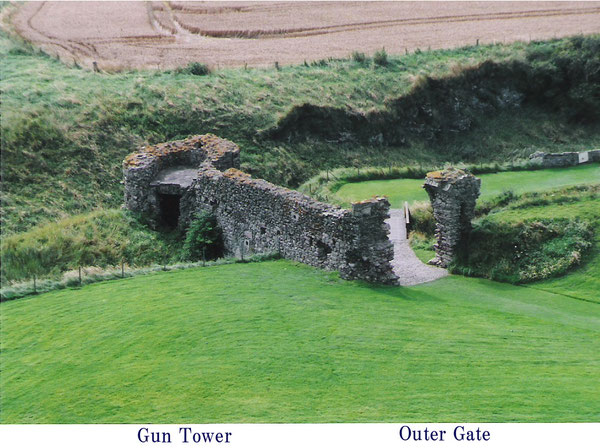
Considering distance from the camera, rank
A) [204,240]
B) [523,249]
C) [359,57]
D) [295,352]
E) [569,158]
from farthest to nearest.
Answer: [359,57] → [569,158] → [204,240] → [523,249] → [295,352]

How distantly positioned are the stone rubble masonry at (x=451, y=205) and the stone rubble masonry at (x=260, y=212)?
378cm

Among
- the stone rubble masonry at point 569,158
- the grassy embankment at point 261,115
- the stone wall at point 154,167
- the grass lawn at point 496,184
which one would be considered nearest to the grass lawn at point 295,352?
the stone wall at point 154,167

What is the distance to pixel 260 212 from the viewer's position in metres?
34.2

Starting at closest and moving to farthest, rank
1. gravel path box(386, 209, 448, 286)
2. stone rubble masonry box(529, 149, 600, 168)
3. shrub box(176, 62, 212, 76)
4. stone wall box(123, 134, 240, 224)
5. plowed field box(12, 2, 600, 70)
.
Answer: gravel path box(386, 209, 448, 286) < stone wall box(123, 134, 240, 224) < stone rubble masonry box(529, 149, 600, 168) < plowed field box(12, 2, 600, 70) < shrub box(176, 62, 212, 76)

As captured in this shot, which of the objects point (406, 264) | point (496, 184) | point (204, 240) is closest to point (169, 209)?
point (204, 240)

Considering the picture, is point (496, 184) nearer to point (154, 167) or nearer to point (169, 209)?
point (169, 209)

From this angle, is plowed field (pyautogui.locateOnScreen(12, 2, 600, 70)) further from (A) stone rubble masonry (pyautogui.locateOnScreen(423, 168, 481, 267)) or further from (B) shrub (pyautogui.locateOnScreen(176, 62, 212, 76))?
(A) stone rubble masonry (pyautogui.locateOnScreen(423, 168, 481, 267))

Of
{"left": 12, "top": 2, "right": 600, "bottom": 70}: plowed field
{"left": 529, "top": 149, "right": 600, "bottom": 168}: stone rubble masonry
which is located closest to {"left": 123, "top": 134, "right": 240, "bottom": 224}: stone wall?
{"left": 12, "top": 2, "right": 600, "bottom": 70}: plowed field

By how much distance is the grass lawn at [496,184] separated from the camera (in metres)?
39.8

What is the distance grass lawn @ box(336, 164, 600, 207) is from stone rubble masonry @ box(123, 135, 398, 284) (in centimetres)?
618

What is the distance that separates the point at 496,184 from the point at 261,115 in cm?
1341

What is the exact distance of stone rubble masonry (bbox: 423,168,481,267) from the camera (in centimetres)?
3303

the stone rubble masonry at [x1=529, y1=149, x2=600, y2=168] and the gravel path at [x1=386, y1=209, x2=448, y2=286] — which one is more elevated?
the stone rubble masonry at [x1=529, y1=149, x2=600, y2=168]
